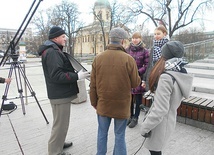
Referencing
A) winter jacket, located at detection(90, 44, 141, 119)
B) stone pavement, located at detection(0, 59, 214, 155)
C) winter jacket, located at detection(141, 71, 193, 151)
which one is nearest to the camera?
winter jacket, located at detection(141, 71, 193, 151)

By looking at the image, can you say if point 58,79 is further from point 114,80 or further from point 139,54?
point 139,54

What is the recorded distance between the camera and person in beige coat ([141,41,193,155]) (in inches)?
73.4

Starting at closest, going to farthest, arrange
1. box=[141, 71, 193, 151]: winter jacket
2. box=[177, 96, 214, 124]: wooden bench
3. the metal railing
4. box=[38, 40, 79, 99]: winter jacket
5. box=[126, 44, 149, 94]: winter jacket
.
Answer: box=[141, 71, 193, 151]: winter jacket, box=[38, 40, 79, 99]: winter jacket, box=[177, 96, 214, 124]: wooden bench, box=[126, 44, 149, 94]: winter jacket, the metal railing

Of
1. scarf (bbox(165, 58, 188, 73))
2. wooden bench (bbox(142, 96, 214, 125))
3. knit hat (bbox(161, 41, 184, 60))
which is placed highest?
knit hat (bbox(161, 41, 184, 60))

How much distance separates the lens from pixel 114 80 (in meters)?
2.17

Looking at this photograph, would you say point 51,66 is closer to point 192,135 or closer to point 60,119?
point 60,119

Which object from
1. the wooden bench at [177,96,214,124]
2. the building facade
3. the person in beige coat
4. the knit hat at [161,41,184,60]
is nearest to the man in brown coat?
the person in beige coat

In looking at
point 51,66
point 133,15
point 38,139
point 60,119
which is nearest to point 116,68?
point 51,66

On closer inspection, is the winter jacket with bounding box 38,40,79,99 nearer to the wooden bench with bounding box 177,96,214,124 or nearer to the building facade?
the wooden bench with bounding box 177,96,214,124

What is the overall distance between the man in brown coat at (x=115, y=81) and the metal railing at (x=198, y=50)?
9.16 m

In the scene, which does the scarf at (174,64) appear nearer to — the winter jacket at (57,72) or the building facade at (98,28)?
the winter jacket at (57,72)

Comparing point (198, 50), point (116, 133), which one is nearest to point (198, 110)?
point (116, 133)

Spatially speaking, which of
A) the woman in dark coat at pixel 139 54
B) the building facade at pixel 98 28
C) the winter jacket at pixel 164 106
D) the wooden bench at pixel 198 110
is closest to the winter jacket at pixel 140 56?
the woman in dark coat at pixel 139 54

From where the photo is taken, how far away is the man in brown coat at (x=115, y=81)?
7.09ft
